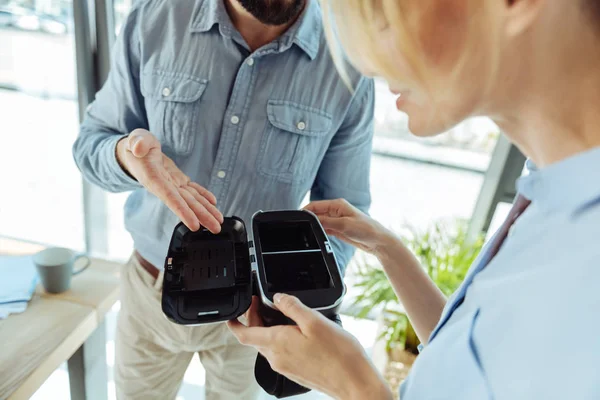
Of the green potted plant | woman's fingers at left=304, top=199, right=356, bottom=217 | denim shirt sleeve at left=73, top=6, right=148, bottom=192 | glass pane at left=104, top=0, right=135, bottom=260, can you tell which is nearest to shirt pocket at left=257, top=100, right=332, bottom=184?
woman's fingers at left=304, top=199, right=356, bottom=217

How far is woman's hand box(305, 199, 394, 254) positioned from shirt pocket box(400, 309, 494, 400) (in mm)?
359

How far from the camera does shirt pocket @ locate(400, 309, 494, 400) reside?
409mm

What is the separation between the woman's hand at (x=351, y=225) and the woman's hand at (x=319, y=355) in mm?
259

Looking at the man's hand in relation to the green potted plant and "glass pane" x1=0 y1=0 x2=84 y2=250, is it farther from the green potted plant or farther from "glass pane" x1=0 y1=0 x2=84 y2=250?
"glass pane" x1=0 y1=0 x2=84 y2=250

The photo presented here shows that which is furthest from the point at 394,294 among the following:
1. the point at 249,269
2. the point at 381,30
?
the point at 381,30

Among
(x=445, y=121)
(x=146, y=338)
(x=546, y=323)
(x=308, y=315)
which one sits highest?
(x=445, y=121)

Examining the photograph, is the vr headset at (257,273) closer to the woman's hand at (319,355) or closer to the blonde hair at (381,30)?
the woman's hand at (319,355)

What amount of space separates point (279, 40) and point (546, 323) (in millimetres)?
757

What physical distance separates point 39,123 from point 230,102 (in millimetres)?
1522

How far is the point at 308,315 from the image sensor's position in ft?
2.02

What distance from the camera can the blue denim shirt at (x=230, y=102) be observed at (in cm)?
95

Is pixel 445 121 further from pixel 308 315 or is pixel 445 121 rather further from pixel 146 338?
pixel 146 338

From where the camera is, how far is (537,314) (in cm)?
37

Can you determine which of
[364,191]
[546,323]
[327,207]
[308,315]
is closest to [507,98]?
[546,323]
